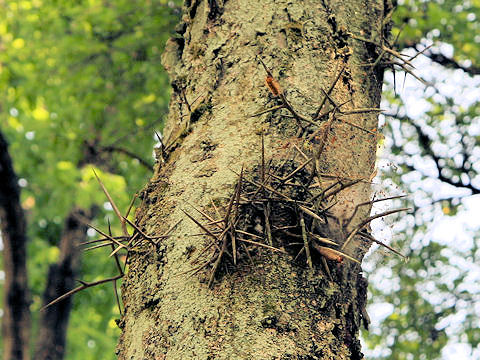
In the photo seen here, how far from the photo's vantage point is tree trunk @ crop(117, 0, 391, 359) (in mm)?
1154

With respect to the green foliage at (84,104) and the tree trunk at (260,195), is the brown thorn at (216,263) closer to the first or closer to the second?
the tree trunk at (260,195)

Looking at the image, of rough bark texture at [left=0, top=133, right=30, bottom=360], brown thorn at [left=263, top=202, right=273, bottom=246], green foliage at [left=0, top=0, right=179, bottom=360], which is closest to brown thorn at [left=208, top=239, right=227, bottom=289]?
brown thorn at [left=263, top=202, right=273, bottom=246]

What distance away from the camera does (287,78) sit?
155cm

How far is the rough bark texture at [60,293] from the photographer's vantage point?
20.3 ft

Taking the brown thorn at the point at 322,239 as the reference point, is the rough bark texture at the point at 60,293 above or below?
below

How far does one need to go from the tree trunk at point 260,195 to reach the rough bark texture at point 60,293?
15.6 feet

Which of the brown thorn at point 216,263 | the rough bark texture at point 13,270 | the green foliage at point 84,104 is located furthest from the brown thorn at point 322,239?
the rough bark texture at point 13,270

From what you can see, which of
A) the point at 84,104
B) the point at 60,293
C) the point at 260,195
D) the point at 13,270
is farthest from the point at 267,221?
the point at 60,293

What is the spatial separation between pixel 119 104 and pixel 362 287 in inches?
205

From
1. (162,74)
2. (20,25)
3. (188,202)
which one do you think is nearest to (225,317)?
(188,202)

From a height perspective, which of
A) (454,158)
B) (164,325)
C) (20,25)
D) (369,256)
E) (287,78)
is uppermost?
(454,158)

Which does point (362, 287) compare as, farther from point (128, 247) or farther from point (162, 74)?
point (162, 74)

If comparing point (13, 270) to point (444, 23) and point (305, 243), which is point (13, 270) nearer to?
point (305, 243)

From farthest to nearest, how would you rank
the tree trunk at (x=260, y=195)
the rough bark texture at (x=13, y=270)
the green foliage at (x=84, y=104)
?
the green foliage at (x=84, y=104) < the rough bark texture at (x=13, y=270) < the tree trunk at (x=260, y=195)
